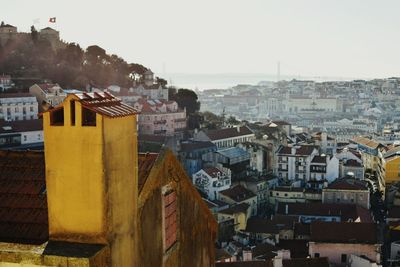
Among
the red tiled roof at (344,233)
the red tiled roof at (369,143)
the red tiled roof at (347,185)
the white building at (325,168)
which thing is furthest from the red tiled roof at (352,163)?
the red tiled roof at (344,233)

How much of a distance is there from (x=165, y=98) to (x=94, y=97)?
167 feet

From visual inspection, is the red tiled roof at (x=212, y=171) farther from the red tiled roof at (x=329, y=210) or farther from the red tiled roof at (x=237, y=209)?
the red tiled roof at (x=329, y=210)

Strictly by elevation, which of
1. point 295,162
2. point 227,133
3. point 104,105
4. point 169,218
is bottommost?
point 295,162

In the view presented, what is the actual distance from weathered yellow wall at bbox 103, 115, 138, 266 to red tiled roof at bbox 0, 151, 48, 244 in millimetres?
583

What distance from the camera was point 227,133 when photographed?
46.8m

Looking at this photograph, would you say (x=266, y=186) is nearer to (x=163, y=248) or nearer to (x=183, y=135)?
(x=183, y=135)

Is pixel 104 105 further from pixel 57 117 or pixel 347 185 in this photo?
pixel 347 185

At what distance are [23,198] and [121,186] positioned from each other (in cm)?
110

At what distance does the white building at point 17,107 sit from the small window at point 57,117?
1437 inches

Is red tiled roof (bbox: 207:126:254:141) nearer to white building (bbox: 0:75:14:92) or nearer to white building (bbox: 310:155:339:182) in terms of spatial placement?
white building (bbox: 310:155:339:182)

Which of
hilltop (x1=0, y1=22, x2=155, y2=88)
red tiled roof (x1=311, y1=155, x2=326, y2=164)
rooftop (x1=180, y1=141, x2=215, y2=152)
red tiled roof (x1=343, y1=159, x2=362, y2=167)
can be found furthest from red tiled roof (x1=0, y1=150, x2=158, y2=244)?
hilltop (x1=0, y1=22, x2=155, y2=88)

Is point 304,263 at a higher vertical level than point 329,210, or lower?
higher

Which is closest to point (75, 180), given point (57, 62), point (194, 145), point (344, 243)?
point (344, 243)

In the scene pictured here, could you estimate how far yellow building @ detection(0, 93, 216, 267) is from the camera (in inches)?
166
